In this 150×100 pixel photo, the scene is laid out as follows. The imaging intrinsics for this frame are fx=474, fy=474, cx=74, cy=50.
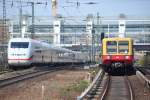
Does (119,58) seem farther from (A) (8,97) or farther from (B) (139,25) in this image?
(B) (139,25)

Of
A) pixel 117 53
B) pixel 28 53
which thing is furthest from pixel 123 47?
pixel 28 53

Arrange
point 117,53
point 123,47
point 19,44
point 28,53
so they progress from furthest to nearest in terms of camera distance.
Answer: point 19,44 → point 28,53 → point 123,47 → point 117,53

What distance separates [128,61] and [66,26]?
233 ft

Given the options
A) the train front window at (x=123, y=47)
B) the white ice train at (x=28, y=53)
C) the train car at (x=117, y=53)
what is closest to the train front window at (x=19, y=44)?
the white ice train at (x=28, y=53)

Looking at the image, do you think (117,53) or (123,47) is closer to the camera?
(117,53)

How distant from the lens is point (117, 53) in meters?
37.1

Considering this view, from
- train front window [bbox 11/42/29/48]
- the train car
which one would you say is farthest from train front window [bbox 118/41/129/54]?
train front window [bbox 11/42/29/48]

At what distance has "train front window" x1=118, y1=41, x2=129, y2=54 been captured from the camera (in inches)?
1464

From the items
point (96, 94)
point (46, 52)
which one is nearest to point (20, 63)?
point (46, 52)

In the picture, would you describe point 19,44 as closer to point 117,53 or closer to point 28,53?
point 28,53

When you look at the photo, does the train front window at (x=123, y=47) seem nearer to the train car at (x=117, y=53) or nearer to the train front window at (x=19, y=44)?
the train car at (x=117, y=53)

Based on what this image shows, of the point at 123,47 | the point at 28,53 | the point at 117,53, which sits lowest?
the point at 28,53

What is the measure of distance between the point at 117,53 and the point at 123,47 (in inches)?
27.0

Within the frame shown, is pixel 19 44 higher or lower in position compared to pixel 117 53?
higher
